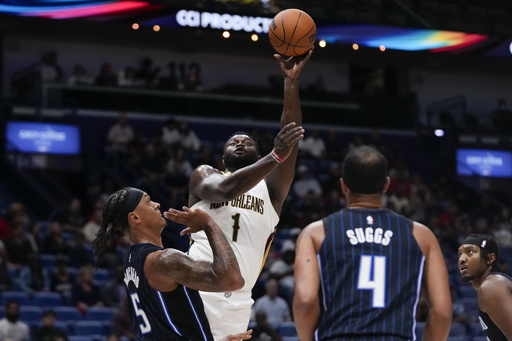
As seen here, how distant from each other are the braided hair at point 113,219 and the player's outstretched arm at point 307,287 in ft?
3.73

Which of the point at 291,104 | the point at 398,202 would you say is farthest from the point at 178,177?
the point at 291,104

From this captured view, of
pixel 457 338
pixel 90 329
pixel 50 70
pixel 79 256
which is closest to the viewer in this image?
pixel 90 329

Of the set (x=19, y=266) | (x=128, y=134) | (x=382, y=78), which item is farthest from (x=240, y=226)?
(x=382, y=78)

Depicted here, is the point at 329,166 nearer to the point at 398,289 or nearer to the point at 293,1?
the point at 293,1

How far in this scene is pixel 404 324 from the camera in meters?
4.58

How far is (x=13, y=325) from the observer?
12.1 meters

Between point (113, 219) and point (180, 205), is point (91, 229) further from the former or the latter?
point (113, 219)

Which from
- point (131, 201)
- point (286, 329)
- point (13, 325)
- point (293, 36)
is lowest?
point (286, 329)

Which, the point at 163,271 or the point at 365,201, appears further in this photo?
the point at 365,201

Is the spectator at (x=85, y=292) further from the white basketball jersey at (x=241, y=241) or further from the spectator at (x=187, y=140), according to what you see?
the white basketball jersey at (x=241, y=241)

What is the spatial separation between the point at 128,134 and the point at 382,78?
10.8 meters

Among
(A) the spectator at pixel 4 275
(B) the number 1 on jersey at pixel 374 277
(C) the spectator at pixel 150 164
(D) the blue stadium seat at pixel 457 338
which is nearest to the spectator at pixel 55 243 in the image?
(A) the spectator at pixel 4 275

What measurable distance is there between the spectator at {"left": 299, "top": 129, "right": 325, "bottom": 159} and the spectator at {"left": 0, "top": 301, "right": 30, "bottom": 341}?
1023cm

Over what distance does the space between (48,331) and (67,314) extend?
989 millimetres
